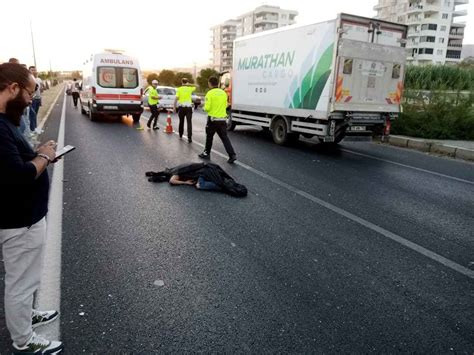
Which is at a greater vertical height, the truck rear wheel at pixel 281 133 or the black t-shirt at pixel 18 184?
the black t-shirt at pixel 18 184

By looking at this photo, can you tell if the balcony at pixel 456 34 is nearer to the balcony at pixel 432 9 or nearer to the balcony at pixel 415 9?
the balcony at pixel 432 9

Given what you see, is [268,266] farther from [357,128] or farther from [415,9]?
[415,9]

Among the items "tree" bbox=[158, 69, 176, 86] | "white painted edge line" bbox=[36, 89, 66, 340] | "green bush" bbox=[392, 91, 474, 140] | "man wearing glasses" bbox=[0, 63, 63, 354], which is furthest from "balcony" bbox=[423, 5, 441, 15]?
"man wearing glasses" bbox=[0, 63, 63, 354]

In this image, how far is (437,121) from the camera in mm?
12992

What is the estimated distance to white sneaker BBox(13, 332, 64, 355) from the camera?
93.5 inches

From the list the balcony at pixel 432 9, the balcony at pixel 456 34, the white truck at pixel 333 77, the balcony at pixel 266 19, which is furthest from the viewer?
the balcony at pixel 266 19

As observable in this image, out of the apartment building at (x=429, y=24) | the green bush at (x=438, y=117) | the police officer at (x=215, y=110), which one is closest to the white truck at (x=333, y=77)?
the police officer at (x=215, y=110)

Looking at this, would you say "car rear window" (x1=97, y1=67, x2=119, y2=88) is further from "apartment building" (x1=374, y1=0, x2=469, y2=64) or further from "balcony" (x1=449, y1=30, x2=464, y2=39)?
"balcony" (x1=449, y1=30, x2=464, y2=39)

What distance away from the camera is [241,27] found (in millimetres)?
103750

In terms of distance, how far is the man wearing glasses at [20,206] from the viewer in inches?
83.4

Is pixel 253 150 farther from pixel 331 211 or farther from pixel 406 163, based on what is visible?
pixel 331 211

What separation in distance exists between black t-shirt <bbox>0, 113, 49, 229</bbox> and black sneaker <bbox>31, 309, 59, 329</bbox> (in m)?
0.84

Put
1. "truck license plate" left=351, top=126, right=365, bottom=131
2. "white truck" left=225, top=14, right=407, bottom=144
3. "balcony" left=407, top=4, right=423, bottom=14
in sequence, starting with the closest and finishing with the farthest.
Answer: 1. "white truck" left=225, top=14, right=407, bottom=144
2. "truck license plate" left=351, top=126, right=365, bottom=131
3. "balcony" left=407, top=4, right=423, bottom=14

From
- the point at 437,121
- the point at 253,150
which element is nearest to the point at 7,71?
the point at 253,150
